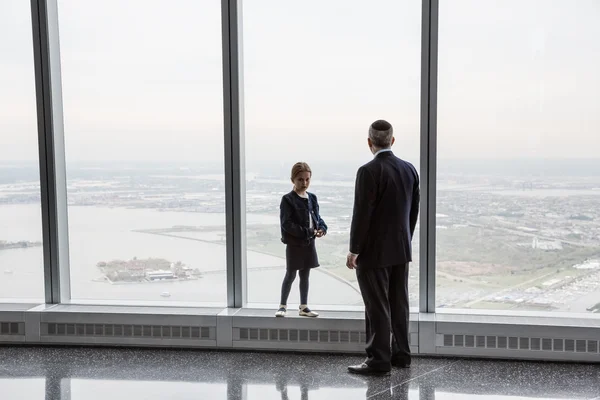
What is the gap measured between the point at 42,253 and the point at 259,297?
5.98 feet

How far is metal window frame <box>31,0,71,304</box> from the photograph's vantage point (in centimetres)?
534

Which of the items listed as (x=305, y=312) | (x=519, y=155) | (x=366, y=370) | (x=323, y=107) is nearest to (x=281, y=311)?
(x=305, y=312)

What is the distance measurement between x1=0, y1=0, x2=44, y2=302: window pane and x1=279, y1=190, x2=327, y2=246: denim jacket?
2106 mm

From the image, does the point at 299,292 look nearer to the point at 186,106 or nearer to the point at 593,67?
the point at 186,106

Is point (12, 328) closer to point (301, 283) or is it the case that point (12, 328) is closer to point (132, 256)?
point (132, 256)

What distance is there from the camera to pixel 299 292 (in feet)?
16.9

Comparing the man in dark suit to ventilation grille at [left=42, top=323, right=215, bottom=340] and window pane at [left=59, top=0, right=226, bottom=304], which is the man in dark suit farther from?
window pane at [left=59, top=0, right=226, bottom=304]

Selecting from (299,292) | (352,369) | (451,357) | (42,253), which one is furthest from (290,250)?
(42,253)

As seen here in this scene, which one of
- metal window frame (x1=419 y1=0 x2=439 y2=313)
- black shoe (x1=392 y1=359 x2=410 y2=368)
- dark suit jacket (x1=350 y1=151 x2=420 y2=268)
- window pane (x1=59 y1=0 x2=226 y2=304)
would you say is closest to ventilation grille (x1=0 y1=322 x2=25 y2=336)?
window pane (x1=59 y1=0 x2=226 y2=304)

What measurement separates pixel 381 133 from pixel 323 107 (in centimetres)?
91

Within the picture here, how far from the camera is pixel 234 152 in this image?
17.2 ft

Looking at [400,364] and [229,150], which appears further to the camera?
[229,150]

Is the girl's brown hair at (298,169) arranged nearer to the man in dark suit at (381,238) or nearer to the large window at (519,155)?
the man in dark suit at (381,238)

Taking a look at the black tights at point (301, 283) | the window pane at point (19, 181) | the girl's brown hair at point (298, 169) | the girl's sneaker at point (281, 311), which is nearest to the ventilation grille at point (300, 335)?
the girl's sneaker at point (281, 311)
